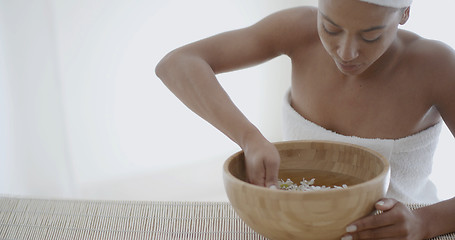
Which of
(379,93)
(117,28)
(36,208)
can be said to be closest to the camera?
(36,208)

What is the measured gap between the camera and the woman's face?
2.85ft

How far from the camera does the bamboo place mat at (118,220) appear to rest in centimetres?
94

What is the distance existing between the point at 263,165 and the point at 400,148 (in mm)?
439

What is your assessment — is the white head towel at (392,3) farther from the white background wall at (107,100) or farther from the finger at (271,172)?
the white background wall at (107,100)

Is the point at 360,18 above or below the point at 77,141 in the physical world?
above

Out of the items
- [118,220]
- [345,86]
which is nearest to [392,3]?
[345,86]

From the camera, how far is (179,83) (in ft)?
3.70

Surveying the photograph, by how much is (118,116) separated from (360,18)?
1905mm


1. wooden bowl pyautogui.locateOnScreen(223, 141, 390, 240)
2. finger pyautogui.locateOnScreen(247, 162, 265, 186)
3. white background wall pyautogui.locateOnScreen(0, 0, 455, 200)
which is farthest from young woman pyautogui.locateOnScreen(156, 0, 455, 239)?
white background wall pyautogui.locateOnScreen(0, 0, 455, 200)

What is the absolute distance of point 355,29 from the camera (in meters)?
0.88

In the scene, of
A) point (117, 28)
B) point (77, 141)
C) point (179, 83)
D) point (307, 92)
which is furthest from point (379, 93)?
point (77, 141)

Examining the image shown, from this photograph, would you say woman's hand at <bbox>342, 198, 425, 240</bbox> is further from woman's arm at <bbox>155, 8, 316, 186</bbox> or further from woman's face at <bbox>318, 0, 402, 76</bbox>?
woman's face at <bbox>318, 0, 402, 76</bbox>

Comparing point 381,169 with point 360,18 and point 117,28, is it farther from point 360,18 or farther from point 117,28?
point 117,28

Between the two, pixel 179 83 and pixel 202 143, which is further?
pixel 202 143
